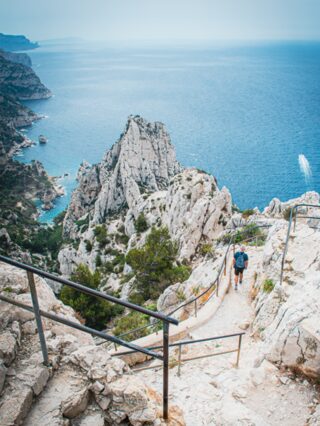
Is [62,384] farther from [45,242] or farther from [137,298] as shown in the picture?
[45,242]

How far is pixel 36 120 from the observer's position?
182125 millimetres

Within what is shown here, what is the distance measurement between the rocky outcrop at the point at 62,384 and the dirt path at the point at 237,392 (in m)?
1.84

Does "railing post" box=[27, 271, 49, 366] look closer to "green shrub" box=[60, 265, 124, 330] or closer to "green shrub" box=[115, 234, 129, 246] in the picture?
"green shrub" box=[60, 265, 124, 330]

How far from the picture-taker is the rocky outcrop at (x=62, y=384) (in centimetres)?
386

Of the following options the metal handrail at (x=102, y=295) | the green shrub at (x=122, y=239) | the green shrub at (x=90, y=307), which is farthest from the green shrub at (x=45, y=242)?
the metal handrail at (x=102, y=295)

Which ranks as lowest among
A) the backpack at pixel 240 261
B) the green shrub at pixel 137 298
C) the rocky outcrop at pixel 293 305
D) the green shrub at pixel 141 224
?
the green shrub at pixel 141 224

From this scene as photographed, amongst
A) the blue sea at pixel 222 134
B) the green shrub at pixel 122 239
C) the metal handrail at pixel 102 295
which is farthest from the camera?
the blue sea at pixel 222 134

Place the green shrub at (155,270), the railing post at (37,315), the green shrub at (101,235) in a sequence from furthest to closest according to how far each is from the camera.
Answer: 1. the green shrub at (101,235)
2. the green shrub at (155,270)
3. the railing post at (37,315)

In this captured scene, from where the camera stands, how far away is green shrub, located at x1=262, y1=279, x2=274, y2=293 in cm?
1084

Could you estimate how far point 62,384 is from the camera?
4.26 metres

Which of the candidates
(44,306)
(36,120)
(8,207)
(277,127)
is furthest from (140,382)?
(36,120)

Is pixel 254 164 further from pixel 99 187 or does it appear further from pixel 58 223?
pixel 58 223

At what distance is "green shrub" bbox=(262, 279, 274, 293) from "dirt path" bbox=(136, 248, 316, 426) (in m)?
1.83

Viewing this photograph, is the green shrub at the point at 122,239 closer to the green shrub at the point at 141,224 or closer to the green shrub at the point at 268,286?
the green shrub at the point at 141,224
